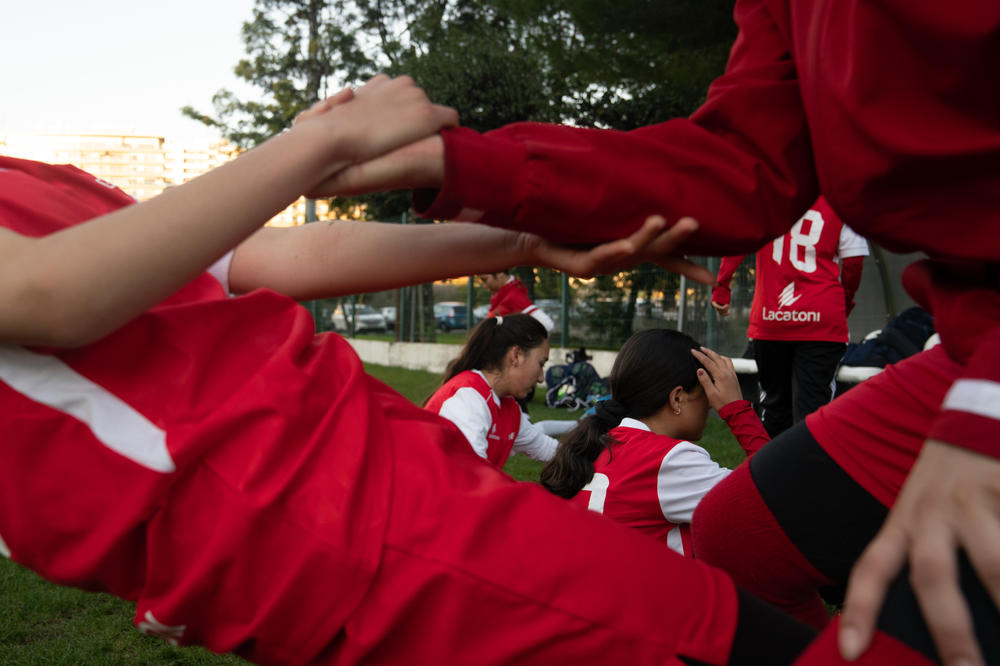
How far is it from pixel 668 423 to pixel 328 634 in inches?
97.2

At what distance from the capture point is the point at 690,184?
1119mm

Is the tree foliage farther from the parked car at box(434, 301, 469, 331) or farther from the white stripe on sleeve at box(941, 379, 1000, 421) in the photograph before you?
the white stripe on sleeve at box(941, 379, 1000, 421)

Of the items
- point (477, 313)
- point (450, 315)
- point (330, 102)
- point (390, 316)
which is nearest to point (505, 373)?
point (330, 102)

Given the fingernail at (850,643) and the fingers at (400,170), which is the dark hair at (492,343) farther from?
the fingernail at (850,643)

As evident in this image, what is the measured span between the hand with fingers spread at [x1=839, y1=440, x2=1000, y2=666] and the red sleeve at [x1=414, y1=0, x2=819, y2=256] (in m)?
0.43

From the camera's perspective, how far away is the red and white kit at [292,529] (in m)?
0.91

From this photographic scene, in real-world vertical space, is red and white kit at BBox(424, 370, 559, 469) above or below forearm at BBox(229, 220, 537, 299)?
below

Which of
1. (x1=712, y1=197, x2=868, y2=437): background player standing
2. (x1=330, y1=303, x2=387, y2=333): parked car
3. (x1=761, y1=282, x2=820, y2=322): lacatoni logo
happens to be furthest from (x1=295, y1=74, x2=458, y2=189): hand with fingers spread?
(x1=330, y1=303, x2=387, y2=333): parked car

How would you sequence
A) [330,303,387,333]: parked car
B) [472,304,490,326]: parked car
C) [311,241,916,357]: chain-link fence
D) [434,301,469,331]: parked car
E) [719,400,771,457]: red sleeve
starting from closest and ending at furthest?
[719,400,771,457]: red sleeve, [311,241,916,357]: chain-link fence, [472,304,490,326]: parked car, [434,301,469,331]: parked car, [330,303,387,333]: parked car

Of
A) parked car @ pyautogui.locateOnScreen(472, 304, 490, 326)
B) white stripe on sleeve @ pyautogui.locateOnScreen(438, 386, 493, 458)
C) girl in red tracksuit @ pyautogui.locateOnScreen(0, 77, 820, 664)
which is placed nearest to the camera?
girl in red tracksuit @ pyautogui.locateOnScreen(0, 77, 820, 664)

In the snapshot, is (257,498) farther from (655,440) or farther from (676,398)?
(676,398)

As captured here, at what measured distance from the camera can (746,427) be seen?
2844 millimetres

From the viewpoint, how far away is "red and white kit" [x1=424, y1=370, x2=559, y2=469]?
4121 mm

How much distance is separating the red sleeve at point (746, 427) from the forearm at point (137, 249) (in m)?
2.19
